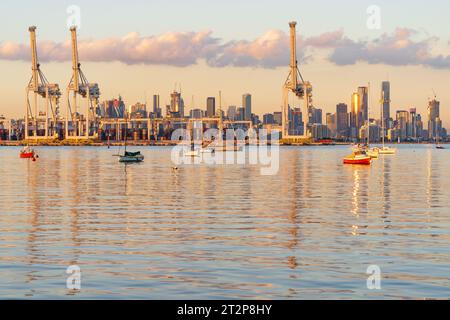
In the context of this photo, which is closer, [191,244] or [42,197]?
[191,244]

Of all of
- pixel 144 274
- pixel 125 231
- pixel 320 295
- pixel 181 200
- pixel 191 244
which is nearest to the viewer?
pixel 320 295

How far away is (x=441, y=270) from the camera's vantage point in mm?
25750

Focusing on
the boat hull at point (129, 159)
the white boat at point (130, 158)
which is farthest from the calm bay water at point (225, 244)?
the white boat at point (130, 158)

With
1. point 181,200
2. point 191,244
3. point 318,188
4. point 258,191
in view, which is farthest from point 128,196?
point 191,244

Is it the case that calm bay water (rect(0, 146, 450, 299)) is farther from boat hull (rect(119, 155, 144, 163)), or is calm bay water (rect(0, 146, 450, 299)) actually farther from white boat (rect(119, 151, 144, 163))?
white boat (rect(119, 151, 144, 163))

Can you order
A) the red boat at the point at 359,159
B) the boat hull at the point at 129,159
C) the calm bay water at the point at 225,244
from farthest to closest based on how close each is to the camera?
the boat hull at the point at 129,159 → the red boat at the point at 359,159 → the calm bay water at the point at 225,244

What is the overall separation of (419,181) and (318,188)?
52.0 feet

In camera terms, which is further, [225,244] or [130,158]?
[130,158]

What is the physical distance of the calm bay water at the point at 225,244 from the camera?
23109 millimetres

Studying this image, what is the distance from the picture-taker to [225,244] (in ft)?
104

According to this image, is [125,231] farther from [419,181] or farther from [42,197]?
[419,181]

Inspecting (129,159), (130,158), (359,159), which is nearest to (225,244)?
(359,159)

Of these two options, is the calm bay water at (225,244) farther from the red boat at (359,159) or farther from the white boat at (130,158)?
the white boat at (130,158)

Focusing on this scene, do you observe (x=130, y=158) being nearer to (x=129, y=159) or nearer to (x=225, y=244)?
(x=129, y=159)
